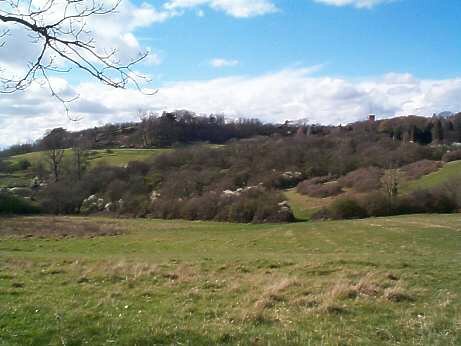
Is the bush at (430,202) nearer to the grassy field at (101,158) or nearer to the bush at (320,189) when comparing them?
the bush at (320,189)

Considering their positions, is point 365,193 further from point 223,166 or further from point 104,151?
point 104,151

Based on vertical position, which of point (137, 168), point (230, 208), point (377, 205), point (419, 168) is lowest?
point (377, 205)

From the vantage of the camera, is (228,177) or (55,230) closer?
(55,230)

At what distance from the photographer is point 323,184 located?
247 ft

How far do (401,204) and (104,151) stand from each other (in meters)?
74.5

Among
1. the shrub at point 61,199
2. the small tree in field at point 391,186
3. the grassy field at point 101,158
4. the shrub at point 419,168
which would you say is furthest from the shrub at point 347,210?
the grassy field at point 101,158

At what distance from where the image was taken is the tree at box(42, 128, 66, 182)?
8507 centimetres

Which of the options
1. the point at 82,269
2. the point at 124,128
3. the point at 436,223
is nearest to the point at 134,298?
the point at 82,269

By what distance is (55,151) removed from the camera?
9225 centimetres

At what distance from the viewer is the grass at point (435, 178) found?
210ft

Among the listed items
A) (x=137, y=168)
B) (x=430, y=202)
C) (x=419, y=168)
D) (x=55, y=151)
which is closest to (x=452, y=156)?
(x=419, y=168)

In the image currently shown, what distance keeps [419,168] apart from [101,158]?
63704mm

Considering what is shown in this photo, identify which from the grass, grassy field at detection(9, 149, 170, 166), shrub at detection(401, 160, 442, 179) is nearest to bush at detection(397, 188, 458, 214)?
the grass

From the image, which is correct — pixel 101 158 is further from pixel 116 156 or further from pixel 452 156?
pixel 452 156
